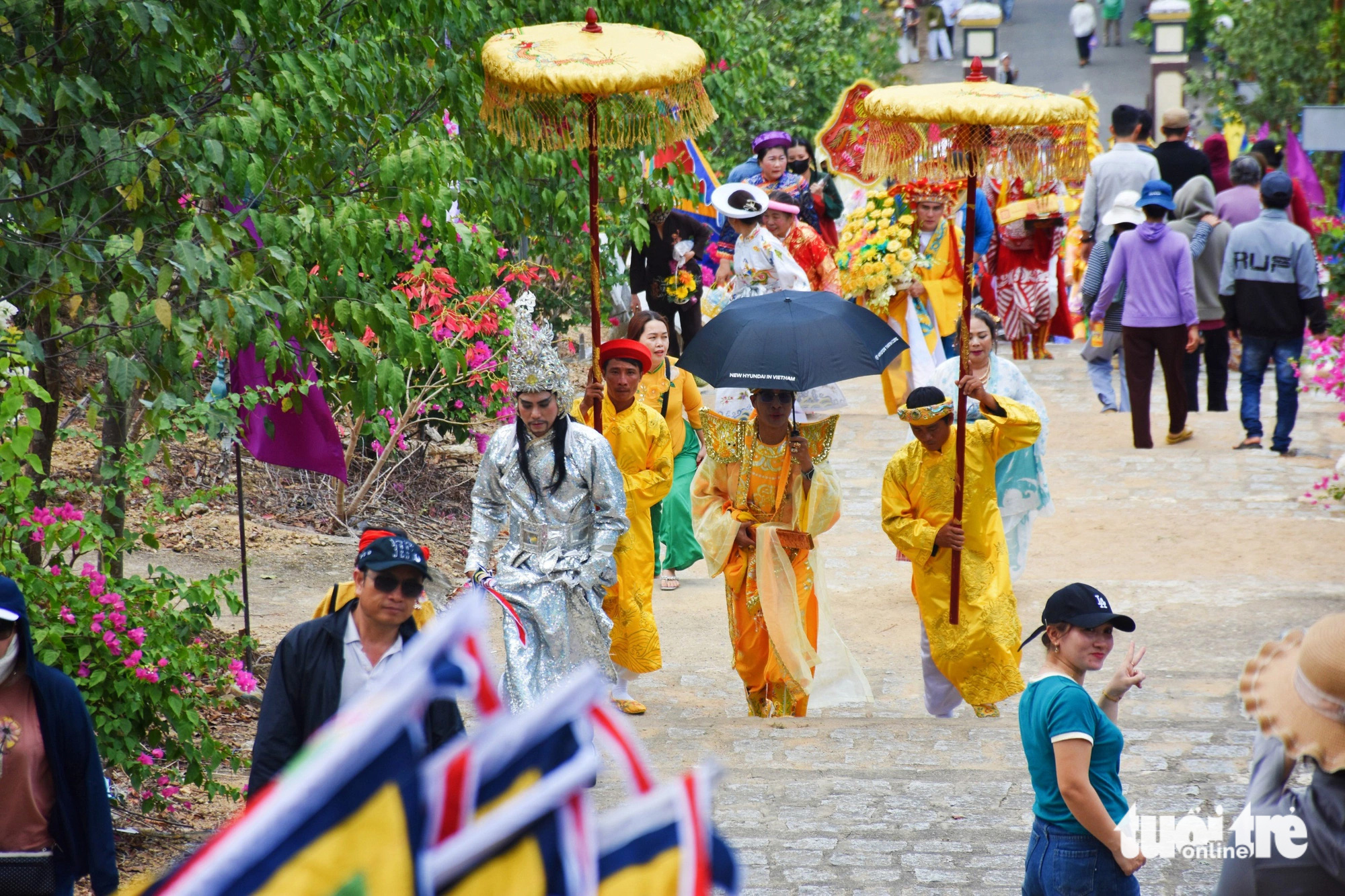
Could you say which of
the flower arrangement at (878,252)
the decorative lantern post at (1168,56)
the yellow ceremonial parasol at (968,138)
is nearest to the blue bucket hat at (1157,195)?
the flower arrangement at (878,252)

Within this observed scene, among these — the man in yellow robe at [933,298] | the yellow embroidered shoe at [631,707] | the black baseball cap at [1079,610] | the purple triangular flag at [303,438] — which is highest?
the black baseball cap at [1079,610]

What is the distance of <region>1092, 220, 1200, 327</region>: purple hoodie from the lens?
1182cm

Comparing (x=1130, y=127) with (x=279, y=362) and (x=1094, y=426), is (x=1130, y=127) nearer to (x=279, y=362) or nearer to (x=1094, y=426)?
(x=1094, y=426)

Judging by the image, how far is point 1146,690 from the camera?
25.6 ft

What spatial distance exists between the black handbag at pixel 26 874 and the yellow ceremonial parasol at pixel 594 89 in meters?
3.84

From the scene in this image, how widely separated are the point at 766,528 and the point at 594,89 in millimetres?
2185

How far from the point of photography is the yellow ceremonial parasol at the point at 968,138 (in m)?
7.05

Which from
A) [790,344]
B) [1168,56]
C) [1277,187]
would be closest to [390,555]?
[790,344]

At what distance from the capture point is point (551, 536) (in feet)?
21.8

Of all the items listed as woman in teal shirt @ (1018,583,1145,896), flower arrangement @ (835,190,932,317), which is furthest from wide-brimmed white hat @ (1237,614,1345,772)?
flower arrangement @ (835,190,932,317)

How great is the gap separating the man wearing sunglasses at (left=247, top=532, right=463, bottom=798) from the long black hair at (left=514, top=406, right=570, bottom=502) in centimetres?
240

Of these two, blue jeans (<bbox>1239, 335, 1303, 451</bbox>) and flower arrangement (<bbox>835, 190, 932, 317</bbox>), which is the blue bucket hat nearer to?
blue jeans (<bbox>1239, 335, 1303, 451</bbox>)

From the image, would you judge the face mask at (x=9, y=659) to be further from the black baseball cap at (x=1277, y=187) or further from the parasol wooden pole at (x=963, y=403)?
the black baseball cap at (x=1277, y=187)

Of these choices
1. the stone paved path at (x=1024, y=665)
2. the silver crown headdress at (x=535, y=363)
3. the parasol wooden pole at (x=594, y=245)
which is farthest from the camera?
the parasol wooden pole at (x=594, y=245)
